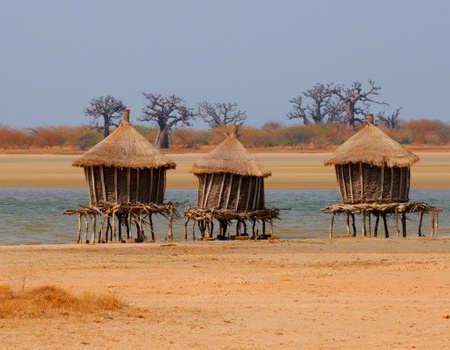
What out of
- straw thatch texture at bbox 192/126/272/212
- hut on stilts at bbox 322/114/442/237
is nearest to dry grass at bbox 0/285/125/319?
straw thatch texture at bbox 192/126/272/212

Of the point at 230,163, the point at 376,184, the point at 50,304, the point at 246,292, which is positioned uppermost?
the point at 230,163

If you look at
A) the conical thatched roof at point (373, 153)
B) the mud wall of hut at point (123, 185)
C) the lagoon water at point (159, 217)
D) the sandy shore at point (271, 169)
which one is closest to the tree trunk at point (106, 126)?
the sandy shore at point (271, 169)

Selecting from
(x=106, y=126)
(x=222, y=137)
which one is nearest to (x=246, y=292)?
(x=222, y=137)

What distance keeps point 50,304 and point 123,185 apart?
43.6ft

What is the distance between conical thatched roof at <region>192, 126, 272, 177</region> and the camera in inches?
1027

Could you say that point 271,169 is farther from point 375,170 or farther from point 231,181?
point 231,181

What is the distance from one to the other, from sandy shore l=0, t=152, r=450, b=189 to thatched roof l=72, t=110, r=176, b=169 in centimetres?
1987

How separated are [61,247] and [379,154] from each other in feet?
25.5

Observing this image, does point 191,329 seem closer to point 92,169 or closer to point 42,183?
point 92,169

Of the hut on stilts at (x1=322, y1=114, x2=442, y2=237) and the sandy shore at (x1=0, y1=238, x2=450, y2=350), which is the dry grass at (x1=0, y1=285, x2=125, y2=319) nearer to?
the sandy shore at (x1=0, y1=238, x2=450, y2=350)

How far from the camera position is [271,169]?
5541 centimetres

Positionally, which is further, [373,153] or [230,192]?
[373,153]

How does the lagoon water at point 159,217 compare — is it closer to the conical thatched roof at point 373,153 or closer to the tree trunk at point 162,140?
the conical thatched roof at point 373,153

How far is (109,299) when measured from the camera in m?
12.2
